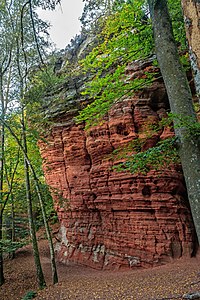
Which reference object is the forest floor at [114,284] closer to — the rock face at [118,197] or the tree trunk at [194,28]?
the rock face at [118,197]

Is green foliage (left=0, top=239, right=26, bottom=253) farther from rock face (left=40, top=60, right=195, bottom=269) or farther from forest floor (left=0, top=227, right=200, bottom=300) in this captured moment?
rock face (left=40, top=60, right=195, bottom=269)

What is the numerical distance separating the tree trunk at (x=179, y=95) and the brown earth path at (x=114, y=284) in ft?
9.59

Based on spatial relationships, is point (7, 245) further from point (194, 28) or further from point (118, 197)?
point (194, 28)

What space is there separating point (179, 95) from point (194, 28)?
1356 millimetres

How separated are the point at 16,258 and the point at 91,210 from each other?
241 inches

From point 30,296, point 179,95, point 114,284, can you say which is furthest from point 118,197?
point 179,95

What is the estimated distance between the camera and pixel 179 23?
624cm

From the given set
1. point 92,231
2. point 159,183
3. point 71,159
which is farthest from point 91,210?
point 159,183

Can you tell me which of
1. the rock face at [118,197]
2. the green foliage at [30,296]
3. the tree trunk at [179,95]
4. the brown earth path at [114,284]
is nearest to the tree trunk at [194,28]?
the tree trunk at [179,95]

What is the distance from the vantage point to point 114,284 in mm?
7746

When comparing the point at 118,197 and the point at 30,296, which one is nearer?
the point at 30,296

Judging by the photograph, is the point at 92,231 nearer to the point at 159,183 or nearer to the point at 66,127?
the point at 159,183

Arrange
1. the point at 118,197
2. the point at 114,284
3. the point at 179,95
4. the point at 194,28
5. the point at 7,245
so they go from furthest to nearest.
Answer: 1. the point at 118,197
2. the point at 7,245
3. the point at 114,284
4. the point at 179,95
5. the point at 194,28

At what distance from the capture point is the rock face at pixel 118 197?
9.38 meters
